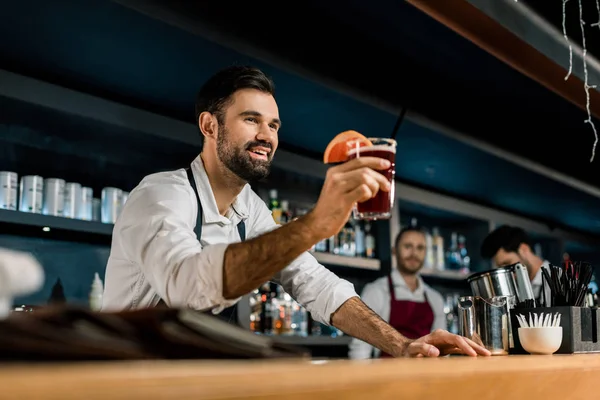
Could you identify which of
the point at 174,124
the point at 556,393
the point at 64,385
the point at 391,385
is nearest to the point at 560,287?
the point at 556,393

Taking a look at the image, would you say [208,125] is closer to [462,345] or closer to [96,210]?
[462,345]

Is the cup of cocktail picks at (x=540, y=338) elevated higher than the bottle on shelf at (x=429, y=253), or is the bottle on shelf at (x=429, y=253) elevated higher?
the bottle on shelf at (x=429, y=253)

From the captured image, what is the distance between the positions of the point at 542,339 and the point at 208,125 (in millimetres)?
1206

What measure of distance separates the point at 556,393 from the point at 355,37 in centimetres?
232

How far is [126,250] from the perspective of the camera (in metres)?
1.67

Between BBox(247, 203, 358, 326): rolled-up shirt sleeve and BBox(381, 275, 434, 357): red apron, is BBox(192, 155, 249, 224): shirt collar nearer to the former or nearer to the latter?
BBox(247, 203, 358, 326): rolled-up shirt sleeve

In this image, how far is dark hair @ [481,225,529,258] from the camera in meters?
4.27

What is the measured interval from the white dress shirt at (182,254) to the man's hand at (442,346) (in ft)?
1.24

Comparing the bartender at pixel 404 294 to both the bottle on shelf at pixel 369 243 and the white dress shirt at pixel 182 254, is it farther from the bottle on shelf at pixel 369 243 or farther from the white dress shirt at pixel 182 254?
the white dress shirt at pixel 182 254

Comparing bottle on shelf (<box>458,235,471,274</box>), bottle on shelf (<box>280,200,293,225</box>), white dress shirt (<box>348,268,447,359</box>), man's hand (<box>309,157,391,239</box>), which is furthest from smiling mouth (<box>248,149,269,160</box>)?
bottle on shelf (<box>458,235,471,274</box>)

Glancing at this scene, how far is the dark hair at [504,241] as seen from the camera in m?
4.27

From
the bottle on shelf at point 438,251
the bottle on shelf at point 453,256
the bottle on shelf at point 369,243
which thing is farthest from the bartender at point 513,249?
the bottle on shelf at point 453,256

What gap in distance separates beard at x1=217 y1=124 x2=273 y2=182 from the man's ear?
9 centimetres

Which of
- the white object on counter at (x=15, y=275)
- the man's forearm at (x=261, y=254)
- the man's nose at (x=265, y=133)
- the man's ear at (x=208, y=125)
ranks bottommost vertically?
the white object on counter at (x=15, y=275)
